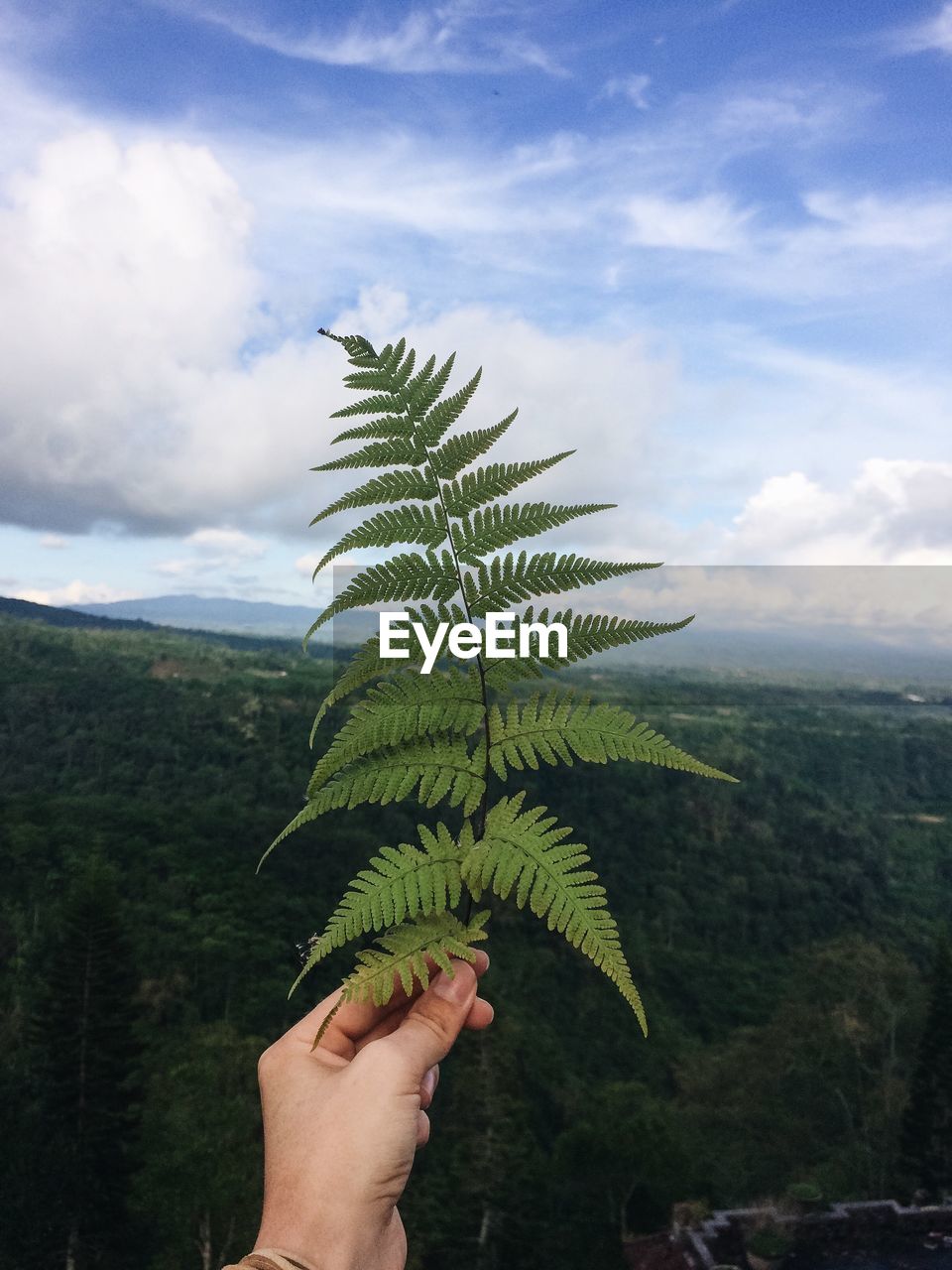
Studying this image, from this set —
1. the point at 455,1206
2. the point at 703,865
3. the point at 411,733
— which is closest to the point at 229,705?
the point at 703,865

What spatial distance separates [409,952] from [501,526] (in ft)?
2.84

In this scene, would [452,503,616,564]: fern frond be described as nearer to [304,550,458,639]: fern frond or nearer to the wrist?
[304,550,458,639]: fern frond

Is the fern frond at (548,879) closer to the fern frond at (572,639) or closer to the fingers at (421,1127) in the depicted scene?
the fern frond at (572,639)

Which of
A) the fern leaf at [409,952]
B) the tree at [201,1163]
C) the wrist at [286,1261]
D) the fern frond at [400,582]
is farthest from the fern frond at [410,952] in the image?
the tree at [201,1163]

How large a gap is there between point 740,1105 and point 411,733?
196 feet

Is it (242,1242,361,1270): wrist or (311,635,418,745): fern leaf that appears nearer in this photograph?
(242,1242,361,1270): wrist

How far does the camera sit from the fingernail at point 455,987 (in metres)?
1.73

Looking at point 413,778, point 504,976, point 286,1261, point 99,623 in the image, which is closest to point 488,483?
point 413,778

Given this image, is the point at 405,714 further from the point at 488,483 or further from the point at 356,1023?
the point at 356,1023

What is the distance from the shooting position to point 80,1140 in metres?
29.2

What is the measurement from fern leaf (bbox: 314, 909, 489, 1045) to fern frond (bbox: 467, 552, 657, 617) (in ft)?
2.03

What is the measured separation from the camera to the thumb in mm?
1705

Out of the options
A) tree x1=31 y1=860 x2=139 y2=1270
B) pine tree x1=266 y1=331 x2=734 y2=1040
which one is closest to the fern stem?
pine tree x1=266 y1=331 x2=734 y2=1040

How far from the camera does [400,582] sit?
1.66 metres
